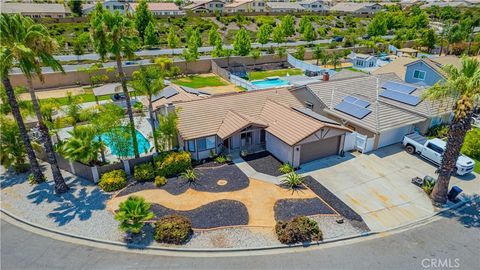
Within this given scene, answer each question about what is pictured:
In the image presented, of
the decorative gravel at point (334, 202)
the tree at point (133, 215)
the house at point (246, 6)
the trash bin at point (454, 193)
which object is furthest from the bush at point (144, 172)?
the house at point (246, 6)

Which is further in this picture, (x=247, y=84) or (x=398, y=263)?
(x=247, y=84)

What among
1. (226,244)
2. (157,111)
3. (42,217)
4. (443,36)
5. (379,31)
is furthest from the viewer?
(379,31)

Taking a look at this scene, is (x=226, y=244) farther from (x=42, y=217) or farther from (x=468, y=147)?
(x=468, y=147)

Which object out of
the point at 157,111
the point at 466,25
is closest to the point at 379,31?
the point at 466,25

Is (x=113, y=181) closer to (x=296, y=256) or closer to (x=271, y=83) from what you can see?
(x=296, y=256)

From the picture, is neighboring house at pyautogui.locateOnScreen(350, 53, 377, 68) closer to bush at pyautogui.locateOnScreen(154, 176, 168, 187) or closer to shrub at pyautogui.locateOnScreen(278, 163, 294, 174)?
shrub at pyautogui.locateOnScreen(278, 163, 294, 174)

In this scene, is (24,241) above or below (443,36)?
below

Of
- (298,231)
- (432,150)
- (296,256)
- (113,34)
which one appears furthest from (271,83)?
(296,256)
